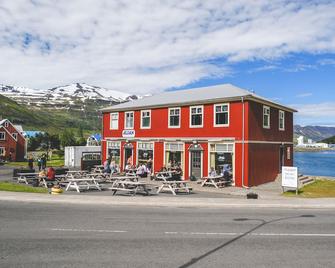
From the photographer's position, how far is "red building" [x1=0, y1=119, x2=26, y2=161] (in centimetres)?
7631

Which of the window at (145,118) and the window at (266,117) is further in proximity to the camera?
the window at (145,118)

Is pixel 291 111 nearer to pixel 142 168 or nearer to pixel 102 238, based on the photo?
pixel 142 168

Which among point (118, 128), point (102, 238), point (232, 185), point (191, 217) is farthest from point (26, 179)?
point (102, 238)

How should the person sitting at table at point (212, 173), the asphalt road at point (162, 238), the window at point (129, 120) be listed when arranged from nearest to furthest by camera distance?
the asphalt road at point (162, 238) → the person sitting at table at point (212, 173) → the window at point (129, 120)

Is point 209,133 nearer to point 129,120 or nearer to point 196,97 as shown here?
point 196,97

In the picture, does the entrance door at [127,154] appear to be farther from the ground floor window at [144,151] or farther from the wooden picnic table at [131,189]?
the wooden picnic table at [131,189]

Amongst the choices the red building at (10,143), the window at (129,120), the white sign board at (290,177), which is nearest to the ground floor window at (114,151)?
the window at (129,120)

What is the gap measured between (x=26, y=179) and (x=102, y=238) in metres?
19.4

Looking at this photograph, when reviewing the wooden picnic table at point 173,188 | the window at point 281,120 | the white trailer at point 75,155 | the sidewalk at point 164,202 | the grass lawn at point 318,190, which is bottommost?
the grass lawn at point 318,190

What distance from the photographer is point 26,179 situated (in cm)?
2812

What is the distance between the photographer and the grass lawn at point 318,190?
24061 mm

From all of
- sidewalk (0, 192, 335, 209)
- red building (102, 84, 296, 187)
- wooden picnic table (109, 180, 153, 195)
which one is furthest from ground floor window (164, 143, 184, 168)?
sidewalk (0, 192, 335, 209)

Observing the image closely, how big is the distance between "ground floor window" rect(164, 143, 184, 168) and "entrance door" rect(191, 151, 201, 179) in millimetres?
1126

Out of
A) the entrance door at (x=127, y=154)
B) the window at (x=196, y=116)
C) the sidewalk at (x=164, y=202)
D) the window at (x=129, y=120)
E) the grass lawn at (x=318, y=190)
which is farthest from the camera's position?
the window at (x=129, y=120)
